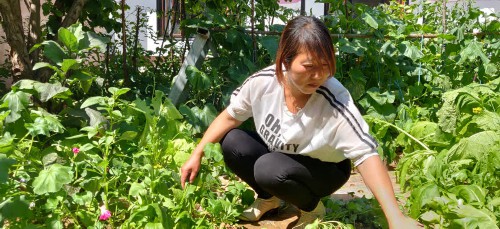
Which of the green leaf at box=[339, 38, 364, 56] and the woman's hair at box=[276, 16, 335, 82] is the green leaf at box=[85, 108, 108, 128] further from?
the green leaf at box=[339, 38, 364, 56]

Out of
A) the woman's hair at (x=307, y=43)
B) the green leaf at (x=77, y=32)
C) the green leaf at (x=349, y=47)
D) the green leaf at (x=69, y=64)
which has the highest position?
the woman's hair at (x=307, y=43)

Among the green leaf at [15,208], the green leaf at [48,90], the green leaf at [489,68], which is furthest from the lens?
the green leaf at [489,68]

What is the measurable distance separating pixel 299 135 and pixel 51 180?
3.25 ft

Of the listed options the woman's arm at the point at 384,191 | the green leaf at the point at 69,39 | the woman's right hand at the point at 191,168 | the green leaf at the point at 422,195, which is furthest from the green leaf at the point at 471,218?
the green leaf at the point at 69,39

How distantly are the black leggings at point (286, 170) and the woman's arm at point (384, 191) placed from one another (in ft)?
1.31

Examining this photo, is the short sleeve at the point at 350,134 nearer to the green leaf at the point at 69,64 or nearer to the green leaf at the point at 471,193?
the green leaf at the point at 471,193

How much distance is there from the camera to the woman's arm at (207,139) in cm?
268

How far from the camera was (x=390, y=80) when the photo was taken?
4688 millimetres

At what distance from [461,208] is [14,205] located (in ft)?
5.32

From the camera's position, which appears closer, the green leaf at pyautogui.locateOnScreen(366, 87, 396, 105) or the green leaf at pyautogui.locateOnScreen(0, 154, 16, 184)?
the green leaf at pyautogui.locateOnScreen(0, 154, 16, 184)

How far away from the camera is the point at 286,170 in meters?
2.64

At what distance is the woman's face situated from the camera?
2287 millimetres

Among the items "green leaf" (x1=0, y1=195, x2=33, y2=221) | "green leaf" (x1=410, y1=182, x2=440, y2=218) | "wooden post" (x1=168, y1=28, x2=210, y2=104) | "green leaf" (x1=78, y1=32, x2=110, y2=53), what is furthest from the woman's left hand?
"wooden post" (x1=168, y1=28, x2=210, y2=104)

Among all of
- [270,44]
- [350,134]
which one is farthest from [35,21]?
[350,134]
